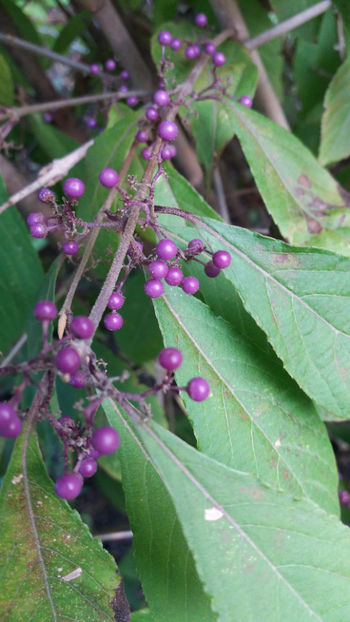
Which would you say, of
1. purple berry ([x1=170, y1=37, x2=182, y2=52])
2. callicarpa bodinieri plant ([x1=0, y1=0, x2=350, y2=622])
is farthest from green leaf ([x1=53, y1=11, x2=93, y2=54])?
purple berry ([x1=170, y1=37, x2=182, y2=52])

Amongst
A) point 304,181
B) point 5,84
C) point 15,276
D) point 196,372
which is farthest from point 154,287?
point 5,84

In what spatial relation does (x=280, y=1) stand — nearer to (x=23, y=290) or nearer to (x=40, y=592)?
(x=23, y=290)

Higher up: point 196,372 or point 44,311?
point 44,311

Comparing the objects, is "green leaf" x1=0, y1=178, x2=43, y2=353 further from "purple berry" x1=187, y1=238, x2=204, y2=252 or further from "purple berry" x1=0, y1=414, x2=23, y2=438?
"purple berry" x1=0, y1=414, x2=23, y2=438

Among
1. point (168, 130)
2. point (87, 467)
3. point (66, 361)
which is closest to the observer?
point (66, 361)

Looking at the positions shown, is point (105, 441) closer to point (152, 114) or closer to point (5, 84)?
point (152, 114)

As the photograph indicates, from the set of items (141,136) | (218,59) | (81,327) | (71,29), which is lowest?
(81,327)

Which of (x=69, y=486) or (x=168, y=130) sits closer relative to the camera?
A: (x=69, y=486)
